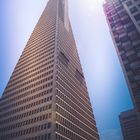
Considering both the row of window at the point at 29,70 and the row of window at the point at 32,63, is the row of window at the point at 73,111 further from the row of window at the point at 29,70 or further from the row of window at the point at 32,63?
the row of window at the point at 32,63

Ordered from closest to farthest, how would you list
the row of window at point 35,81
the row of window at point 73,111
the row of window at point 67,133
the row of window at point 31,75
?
the row of window at point 67,133 < the row of window at point 73,111 < the row of window at point 35,81 < the row of window at point 31,75

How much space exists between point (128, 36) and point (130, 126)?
11208cm

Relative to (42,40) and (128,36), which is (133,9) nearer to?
(128,36)

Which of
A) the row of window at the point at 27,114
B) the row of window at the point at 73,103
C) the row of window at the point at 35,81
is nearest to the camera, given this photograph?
the row of window at the point at 27,114

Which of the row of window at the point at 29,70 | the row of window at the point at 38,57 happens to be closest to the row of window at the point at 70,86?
the row of window at the point at 29,70

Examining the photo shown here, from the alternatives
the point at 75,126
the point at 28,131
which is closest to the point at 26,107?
the point at 28,131

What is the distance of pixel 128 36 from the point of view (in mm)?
56812

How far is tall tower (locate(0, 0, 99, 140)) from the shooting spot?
73.2 metres

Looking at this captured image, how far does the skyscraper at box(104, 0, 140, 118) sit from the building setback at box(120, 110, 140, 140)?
328ft

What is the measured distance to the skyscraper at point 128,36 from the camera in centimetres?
4785

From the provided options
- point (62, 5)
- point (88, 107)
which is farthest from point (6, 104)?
point (62, 5)

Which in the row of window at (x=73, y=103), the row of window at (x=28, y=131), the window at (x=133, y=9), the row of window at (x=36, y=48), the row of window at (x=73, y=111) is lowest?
the row of window at (x=28, y=131)

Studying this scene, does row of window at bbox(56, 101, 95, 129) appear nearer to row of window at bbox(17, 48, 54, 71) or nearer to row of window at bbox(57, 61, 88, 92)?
row of window at bbox(57, 61, 88, 92)

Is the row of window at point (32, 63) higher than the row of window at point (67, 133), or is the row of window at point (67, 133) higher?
the row of window at point (32, 63)
